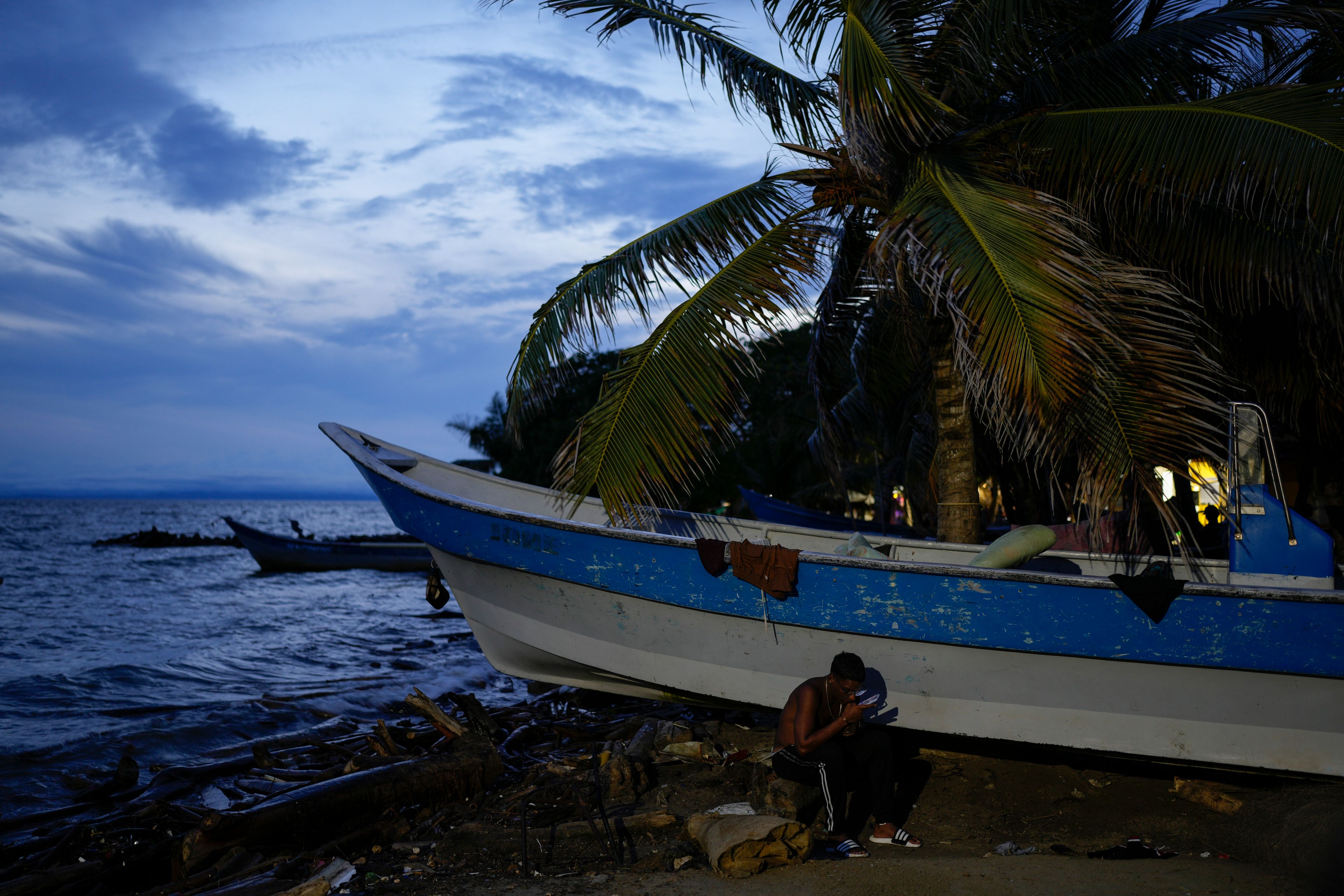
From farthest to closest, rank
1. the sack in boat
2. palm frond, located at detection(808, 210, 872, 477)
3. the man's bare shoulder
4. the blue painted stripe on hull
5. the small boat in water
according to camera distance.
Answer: the small boat in water < palm frond, located at detection(808, 210, 872, 477) < the man's bare shoulder < the blue painted stripe on hull < the sack in boat

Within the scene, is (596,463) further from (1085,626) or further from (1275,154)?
(1275,154)

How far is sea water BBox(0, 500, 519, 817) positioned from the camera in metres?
8.02

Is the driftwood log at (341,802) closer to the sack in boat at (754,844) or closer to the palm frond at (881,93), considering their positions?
the sack in boat at (754,844)

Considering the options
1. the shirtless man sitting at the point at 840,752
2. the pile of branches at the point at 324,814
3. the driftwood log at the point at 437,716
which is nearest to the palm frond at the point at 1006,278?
the shirtless man sitting at the point at 840,752

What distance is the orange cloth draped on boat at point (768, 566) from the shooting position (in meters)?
4.88

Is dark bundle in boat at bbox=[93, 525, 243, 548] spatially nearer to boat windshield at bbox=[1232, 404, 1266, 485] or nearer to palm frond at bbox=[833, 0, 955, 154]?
palm frond at bbox=[833, 0, 955, 154]

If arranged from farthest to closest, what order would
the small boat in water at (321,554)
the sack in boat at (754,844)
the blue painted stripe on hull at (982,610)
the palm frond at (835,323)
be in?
the small boat in water at (321,554), the palm frond at (835,323), the blue painted stripe on hull at (982,610), the sack in boat at (754,844)

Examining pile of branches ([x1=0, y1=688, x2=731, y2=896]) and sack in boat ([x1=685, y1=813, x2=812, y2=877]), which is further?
pile of branches ([x1=0, y1=688, x2=731, y2=896])

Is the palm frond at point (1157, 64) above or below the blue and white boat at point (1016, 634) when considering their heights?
above

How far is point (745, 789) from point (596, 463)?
232cm

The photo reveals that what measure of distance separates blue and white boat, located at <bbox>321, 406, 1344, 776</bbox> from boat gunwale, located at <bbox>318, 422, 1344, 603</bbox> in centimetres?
1

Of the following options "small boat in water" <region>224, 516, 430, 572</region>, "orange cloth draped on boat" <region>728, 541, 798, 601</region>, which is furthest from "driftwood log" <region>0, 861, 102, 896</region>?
"small boat in water" <region>224, 516, 430, 572</region>

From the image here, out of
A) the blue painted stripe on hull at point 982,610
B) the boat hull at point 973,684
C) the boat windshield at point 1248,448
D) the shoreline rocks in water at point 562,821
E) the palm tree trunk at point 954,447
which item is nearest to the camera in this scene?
the shoreline rocks in water at point 562,821

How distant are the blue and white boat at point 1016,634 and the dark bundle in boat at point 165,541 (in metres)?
46.2
